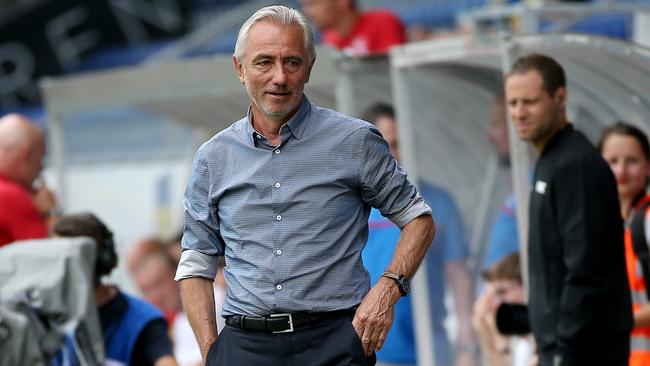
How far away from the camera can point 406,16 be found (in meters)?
14.3

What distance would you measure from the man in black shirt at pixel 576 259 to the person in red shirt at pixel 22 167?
2.66 metres

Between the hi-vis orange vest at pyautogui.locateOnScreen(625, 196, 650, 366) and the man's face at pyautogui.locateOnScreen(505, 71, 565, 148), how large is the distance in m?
0.61

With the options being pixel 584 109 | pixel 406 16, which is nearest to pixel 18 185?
pixel 584 109

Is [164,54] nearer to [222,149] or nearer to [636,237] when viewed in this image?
[636,237]

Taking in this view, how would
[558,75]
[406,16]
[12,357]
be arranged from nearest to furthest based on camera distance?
1. [12,357]
2. [558,75]
3. [406,16]

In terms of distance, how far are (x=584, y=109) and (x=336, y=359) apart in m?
3.20

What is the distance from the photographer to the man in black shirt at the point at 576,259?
514 centimetres

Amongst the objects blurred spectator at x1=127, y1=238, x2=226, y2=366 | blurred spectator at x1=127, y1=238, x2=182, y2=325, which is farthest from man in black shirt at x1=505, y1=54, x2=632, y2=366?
blurred spectator at x1=127, y1=238, x2=182, y2=325

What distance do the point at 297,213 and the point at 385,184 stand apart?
27 centimetres

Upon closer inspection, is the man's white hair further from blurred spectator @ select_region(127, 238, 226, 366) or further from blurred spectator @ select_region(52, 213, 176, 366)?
blurred spectator @ select_region(127, 238, 226, 366)

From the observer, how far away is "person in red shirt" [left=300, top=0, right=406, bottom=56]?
8.72 metres

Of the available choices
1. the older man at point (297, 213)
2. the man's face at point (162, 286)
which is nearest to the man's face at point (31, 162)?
the man's face at point (162, 286)

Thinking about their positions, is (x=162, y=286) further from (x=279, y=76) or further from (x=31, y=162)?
(x=279, y=76)

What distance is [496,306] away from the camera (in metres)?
6.87
